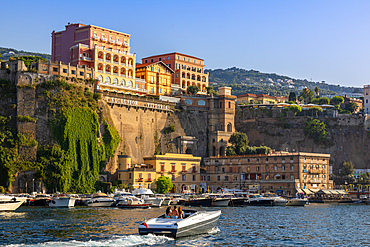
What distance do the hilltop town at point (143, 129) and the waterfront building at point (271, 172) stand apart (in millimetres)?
217

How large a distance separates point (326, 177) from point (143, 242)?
79934 millimetres

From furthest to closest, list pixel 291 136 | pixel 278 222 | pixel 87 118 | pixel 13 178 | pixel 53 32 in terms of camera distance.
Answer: pixel 291 136 < pixel 53 32 < pixel 87 118 < pixel 13 178 < pixel 278 222

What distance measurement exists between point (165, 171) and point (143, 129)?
1155 cm

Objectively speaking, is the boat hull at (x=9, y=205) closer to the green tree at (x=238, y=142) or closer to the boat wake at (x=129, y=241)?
the boat wake at (x=129, y=241)

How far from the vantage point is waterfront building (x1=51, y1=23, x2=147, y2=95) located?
109m

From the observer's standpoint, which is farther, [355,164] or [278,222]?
[355,164]

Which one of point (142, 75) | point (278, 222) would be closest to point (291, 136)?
point (142, 75)

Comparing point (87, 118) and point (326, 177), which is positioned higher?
point (87, 118)

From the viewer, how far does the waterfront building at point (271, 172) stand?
4028 inches

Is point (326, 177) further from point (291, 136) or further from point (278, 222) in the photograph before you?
point (278, 222)

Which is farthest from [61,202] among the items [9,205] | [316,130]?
[316,130]

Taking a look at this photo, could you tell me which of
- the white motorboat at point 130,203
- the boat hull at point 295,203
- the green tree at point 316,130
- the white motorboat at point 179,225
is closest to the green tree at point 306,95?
the green tree at point 316,130

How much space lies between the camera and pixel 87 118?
97.3 meters

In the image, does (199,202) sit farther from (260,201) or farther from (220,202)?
(260,201)
